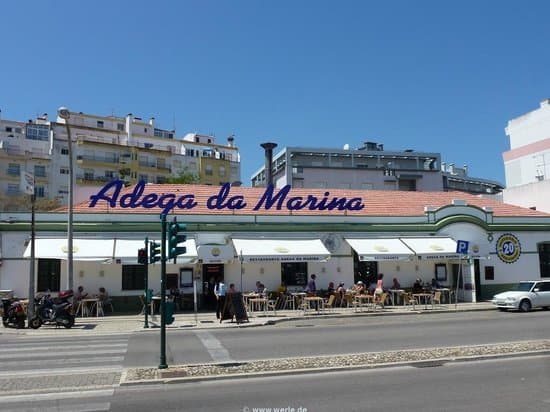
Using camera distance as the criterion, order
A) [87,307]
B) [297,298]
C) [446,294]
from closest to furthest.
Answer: [87,307] < [297,298] < [446,294]

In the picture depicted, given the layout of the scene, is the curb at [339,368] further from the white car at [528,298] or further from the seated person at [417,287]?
the seated person at [417,287]

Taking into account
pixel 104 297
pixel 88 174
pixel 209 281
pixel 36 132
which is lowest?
pixel 104 297

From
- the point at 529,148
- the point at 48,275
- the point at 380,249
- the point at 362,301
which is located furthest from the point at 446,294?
the point at 529,148

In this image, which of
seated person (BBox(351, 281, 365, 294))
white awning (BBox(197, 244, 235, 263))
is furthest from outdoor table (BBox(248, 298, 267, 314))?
seated person (BBox(351, 281, 365, 294))

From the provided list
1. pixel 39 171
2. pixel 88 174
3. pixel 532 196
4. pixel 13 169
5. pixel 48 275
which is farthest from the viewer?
pixel 88 174

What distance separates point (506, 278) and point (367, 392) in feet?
84.1

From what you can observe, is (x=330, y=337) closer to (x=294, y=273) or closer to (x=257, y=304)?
(x=257, y=304)

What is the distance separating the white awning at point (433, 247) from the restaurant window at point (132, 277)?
13.7m

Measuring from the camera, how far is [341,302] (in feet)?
94.1

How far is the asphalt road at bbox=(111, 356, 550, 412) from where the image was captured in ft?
27.3

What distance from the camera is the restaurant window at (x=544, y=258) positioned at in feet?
108

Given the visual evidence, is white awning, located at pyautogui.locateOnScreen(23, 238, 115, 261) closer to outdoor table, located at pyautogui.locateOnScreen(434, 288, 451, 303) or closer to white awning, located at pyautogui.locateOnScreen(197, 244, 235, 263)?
white awning, located at pyautogui.locateOnScreen(197, 244, 235, 263)

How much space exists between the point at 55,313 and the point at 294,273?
1238cm

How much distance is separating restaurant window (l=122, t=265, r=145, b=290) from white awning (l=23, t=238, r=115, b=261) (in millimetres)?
1650
